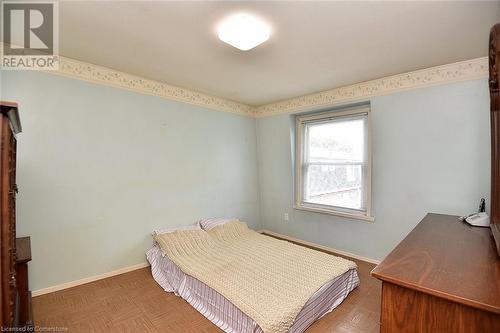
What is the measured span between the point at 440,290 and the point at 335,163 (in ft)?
8.86

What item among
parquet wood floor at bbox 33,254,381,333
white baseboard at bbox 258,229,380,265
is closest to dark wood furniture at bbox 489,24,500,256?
parquet wood floor at bbox 33,254,381,333

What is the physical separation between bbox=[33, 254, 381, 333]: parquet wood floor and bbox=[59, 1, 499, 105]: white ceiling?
2.41 meters

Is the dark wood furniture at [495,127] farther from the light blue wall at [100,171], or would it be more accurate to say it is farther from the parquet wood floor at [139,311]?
the light blue wall at [100,171]

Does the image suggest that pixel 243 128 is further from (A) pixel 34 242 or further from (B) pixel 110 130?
(A) pixel 34 242

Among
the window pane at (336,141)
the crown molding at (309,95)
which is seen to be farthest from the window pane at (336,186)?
the crown molding at (309,95)

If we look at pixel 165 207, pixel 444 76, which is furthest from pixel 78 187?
pixel 444 76

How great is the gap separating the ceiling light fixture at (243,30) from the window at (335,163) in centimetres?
206

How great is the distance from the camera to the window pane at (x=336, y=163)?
330 centimetres

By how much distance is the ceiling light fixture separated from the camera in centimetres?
169

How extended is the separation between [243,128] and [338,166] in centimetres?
177

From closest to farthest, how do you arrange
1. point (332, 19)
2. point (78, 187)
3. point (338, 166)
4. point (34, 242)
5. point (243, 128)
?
1. point (332, 19)
2. point (34, 242)
3. point (78, 187)
4. point (338, 166)
5. point (243, 128)

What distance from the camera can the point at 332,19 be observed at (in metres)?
1.70

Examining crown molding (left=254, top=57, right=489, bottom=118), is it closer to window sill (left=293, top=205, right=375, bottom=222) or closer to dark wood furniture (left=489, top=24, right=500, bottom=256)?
dark wood furniture (left=489, top=24, right=500, bottom=256)

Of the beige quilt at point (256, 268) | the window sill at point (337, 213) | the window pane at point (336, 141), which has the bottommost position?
the beige quilt at point (256, 268)
